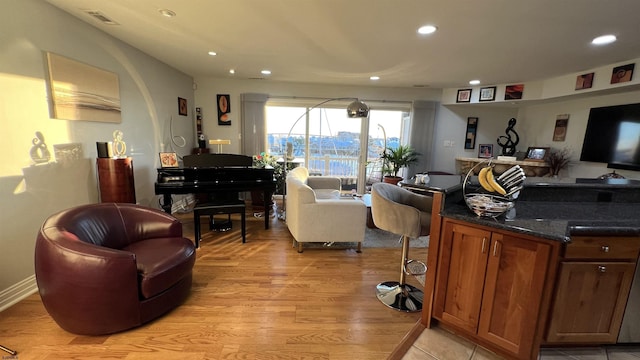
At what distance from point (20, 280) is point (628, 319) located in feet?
14.2

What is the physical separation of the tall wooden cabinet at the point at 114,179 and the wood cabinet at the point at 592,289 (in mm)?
3623

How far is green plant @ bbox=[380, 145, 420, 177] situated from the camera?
544cm

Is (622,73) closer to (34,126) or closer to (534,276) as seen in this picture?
(534,276)

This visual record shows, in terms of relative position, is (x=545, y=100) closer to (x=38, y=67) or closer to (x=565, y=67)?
(x=565, y=67)

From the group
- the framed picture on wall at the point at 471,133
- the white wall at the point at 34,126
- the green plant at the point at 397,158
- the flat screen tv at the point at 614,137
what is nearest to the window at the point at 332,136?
the green plant at the point at 397,158

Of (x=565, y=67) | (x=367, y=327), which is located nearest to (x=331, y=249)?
(x=367, y=327)

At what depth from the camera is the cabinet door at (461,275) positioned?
162 centimetres

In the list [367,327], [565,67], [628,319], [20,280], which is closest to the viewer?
[628,319]

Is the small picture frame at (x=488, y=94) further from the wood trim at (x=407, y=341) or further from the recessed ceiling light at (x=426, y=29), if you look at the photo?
the wood trim at (x=407, y=341)

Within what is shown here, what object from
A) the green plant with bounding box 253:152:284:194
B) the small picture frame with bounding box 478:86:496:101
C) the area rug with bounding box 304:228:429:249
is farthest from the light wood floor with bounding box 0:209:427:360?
the small picture frame with bounding box 478:86:496:101

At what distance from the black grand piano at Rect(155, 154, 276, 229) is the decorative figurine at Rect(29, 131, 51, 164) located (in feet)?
3.63

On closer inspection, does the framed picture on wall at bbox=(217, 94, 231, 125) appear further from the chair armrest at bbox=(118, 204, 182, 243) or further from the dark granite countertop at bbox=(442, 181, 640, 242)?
the dark granite countertop at bbox=(442, 181, 640, 242)

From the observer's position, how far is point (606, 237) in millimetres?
1499

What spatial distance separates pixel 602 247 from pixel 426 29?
2.15 meters
